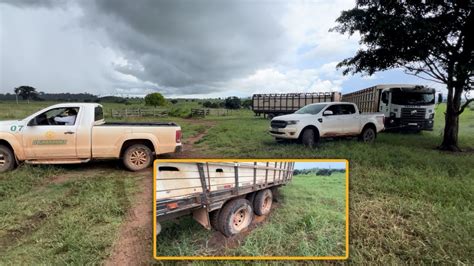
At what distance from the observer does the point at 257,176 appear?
1555 millimetres

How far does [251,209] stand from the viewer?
1.68 m

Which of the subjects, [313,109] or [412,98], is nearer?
[313,109]

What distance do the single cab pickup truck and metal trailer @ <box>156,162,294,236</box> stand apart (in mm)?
4542

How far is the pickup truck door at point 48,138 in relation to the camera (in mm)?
5473

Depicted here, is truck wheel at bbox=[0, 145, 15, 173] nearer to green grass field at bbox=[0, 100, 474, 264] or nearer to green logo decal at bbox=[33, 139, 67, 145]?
green grass field at bbox=[0, 100, 474, 264]

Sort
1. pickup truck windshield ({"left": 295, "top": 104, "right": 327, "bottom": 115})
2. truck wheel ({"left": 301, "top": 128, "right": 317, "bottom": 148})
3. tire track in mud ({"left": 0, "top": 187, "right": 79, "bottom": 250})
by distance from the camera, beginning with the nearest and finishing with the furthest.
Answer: tire track in mud ({"left": 0, "top": 187, "right": 79, "bottom": 250})
truck wheel ({"left": 301, "top": 128, "right": 317, "bottom": 148})
pickup truck windshield ({"left": 295, "top": 104, "right": 327, "bottom": 115})

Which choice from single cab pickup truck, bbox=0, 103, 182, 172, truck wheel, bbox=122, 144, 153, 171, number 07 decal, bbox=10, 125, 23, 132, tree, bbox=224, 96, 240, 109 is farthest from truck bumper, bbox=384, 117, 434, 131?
tree, bbox=224, 96, 240, 109

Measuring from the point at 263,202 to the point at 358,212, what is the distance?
2220 millimetres

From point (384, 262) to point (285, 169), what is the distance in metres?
1.74

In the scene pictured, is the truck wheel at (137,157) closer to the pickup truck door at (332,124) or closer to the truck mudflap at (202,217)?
the truck mudflap at (202,217)

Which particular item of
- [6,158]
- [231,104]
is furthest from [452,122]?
[231,104]

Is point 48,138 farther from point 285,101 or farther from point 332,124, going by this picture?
point 285,101

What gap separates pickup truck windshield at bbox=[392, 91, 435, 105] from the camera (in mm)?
12428

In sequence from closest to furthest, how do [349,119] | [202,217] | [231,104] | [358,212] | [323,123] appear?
[202,217], [358,212], [323,123], [349,119], [231,104]
